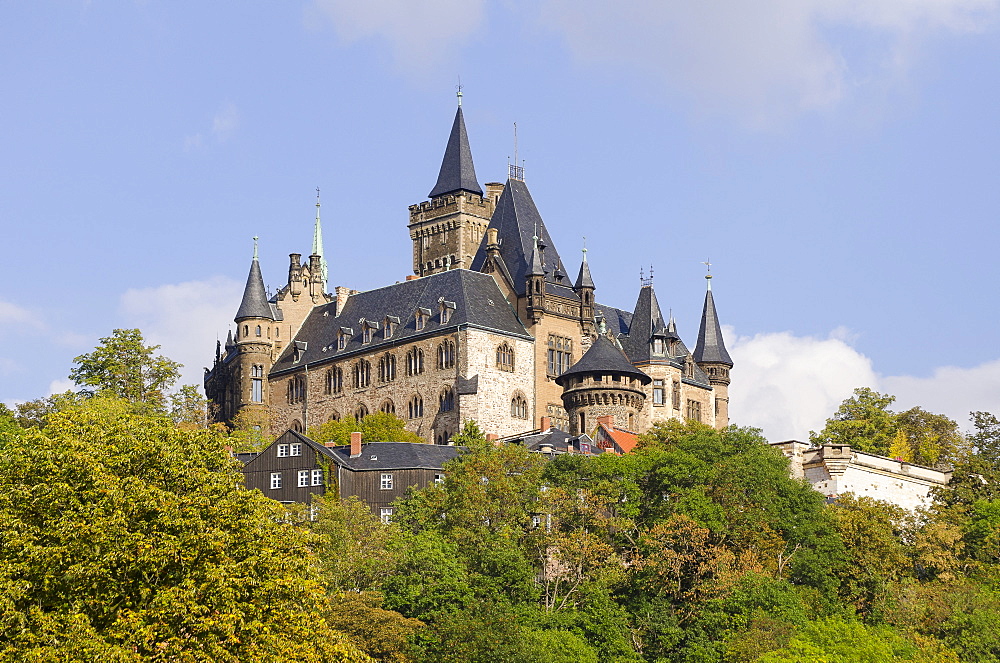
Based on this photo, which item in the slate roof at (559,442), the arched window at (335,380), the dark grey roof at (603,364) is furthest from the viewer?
the arched window at (335,380)

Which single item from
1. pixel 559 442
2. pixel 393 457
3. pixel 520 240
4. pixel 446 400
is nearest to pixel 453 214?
pixel 520 240

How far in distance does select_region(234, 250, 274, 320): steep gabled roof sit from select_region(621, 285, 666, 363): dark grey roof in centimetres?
2461

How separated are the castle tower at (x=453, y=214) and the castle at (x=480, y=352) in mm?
3063

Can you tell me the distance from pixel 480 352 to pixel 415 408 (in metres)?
5.40

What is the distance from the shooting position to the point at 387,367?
4341 inches

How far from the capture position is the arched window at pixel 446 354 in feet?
347

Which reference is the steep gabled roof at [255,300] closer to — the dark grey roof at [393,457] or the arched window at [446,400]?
the arched window at [446,400]

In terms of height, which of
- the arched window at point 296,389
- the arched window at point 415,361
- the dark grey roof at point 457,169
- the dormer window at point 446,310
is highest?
the dark grey roof at point 457,169

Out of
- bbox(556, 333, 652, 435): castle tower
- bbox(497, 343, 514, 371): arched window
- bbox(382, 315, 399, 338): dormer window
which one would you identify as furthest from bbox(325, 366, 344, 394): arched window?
bbox(556, 333, 652, 435): castle tower

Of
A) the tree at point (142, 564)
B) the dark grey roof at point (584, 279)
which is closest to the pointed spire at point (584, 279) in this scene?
the dark grey roof at point (584, 279)

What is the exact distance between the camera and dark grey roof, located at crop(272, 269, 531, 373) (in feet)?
353

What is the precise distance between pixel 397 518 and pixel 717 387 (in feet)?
163

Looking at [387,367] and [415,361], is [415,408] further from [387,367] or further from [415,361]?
[387,367]

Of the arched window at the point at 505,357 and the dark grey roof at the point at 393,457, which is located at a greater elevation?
the arched window at the point at 505,357
